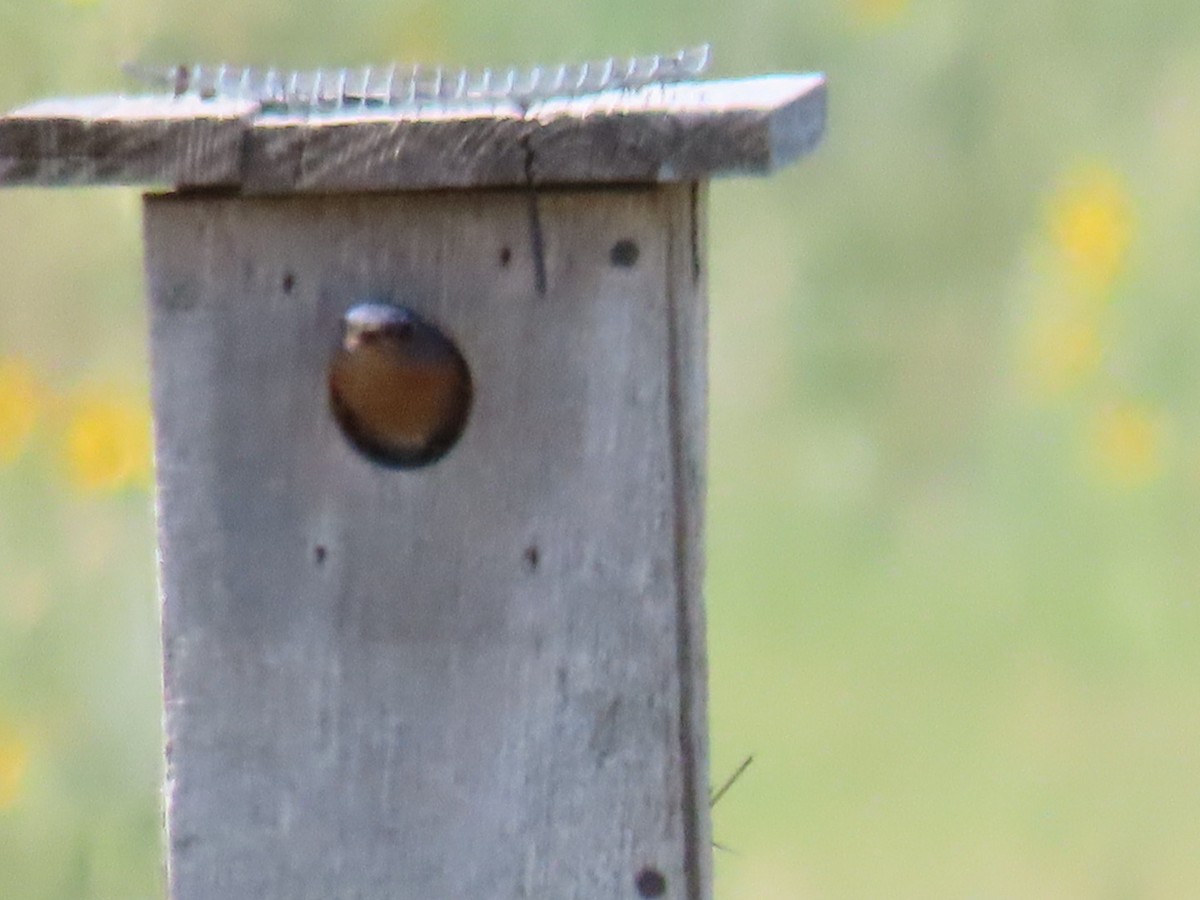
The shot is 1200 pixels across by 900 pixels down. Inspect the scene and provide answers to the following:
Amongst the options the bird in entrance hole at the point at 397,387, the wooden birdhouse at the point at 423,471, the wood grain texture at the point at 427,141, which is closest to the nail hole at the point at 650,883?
the wooden birdhouse at the point at 423,471

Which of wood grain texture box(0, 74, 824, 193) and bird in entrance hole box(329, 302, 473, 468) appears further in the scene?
bird in entrance hole box(329, 302, 473, 468)

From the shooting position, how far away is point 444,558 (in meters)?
1.33

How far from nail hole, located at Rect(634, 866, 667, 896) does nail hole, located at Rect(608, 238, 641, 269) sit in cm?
42

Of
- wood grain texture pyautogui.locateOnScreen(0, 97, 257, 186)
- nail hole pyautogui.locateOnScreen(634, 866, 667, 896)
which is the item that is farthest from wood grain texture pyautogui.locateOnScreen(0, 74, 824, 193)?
nail hole pyautogui.locateOnScreen(634, 866, 667, 896)

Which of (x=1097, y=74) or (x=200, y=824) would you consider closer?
(x=200, y=824)

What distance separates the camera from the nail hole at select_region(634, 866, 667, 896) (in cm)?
134

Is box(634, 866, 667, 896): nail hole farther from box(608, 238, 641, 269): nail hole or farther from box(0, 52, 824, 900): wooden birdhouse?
box(608, 238, 641, 269): nail hole

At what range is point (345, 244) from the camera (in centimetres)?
132

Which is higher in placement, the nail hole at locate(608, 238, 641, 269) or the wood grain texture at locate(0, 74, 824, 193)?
the wood grain texture at locate(0, 74, 824, 193)

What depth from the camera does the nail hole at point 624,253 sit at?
1.27 m

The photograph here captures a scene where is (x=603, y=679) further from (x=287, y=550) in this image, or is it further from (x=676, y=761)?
(x=287, y=550)

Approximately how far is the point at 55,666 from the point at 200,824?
49.7 inches

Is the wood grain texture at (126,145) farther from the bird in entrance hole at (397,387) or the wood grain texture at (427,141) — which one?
the bird in entrance hole at (397,387)

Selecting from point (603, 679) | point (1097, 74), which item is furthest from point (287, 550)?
point (1097, 74)
